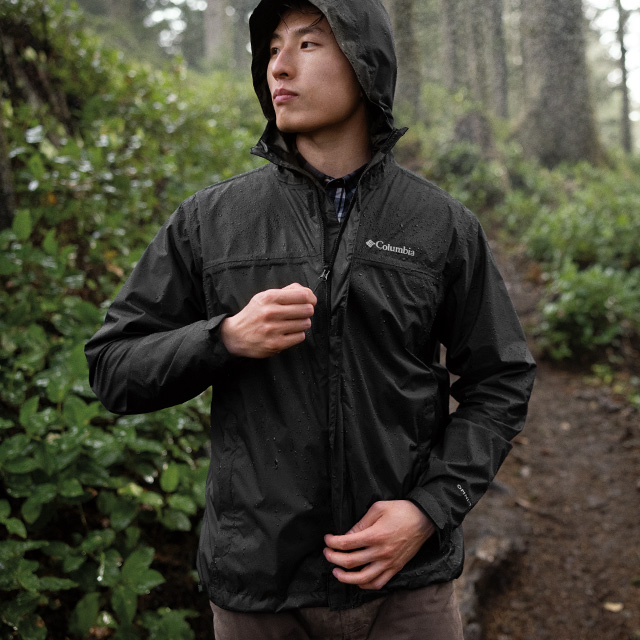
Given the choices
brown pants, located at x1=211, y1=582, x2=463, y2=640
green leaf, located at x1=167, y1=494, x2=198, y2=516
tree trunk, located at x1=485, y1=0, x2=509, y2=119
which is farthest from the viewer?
tree trunk, located at x1=485, y1=0, x2=509, y2=119

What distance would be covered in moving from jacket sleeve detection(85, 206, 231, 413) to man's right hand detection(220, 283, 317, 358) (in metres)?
0.06

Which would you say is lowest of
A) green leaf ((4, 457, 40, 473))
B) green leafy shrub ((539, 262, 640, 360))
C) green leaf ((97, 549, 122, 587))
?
green leafy shrub ((539, 262, 640, 360))

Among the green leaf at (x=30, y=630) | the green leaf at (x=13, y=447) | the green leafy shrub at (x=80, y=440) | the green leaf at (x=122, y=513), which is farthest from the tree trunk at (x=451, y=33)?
the green leaf at (x=30, y=630)

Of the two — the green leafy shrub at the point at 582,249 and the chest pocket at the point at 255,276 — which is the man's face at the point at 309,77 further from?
the green leafy shrub at the point at 582,249

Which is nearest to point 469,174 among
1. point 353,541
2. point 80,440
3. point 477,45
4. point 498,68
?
point 477,45

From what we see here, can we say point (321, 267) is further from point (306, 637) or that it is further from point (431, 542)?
point (306, 637)

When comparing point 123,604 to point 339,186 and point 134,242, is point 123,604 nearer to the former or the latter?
point 339,186

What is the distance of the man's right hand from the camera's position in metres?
1.48

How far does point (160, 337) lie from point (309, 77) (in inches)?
34.8

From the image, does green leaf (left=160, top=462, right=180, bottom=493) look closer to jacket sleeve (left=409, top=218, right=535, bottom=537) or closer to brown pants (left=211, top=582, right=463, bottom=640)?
brown pants (left=211, top=582, right=463, bottom=640)

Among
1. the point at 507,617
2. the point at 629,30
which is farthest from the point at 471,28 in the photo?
the point at 507,617

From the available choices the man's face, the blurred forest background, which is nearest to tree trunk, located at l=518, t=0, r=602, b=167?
the blurred forest background

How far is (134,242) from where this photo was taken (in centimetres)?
459

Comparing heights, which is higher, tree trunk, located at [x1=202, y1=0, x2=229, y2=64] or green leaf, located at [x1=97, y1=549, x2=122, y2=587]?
tree trunk, located at [x1=202, y1=0, x2=229, y2=64]
